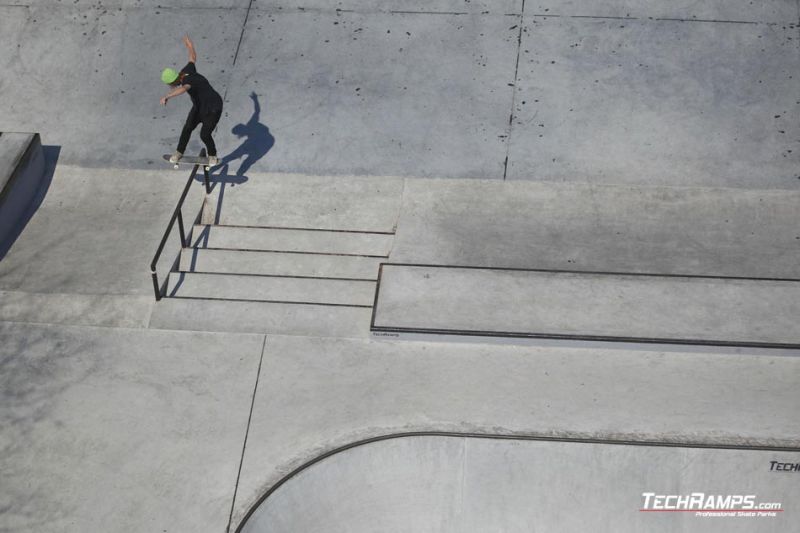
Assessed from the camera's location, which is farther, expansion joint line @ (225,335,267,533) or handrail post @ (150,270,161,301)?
handrail post @ (150,270,161,301)

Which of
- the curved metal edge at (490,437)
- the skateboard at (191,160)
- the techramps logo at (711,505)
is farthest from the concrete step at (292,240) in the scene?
the techramps logo at (711,505)

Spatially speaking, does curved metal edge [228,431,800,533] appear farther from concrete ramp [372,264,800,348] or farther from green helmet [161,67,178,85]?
green helmet [161,67,178,85]

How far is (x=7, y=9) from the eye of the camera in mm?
14812

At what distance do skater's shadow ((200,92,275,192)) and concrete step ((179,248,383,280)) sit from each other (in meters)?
1.34

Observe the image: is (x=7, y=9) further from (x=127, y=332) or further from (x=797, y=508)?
(x=797, y=508)

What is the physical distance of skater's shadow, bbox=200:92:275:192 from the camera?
12352 millimetres

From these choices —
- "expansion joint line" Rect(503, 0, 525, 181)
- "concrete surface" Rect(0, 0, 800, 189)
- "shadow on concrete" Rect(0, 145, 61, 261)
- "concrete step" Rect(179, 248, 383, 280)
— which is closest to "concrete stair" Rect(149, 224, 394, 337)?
"concrete step" Rect(179, 248, 383, 280)

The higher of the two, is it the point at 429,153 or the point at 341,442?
the point at 429,153

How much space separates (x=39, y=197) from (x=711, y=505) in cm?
928

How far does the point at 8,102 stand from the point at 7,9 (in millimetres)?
2244

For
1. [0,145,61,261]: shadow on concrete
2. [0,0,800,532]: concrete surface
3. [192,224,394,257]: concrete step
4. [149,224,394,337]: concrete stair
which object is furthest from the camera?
[0,145,61,261]: shadow on concrete

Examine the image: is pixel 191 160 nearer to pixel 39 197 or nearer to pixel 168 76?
pixel 168 76

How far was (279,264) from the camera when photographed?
11266 millimetres

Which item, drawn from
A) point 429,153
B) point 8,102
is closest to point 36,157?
point 8,102
